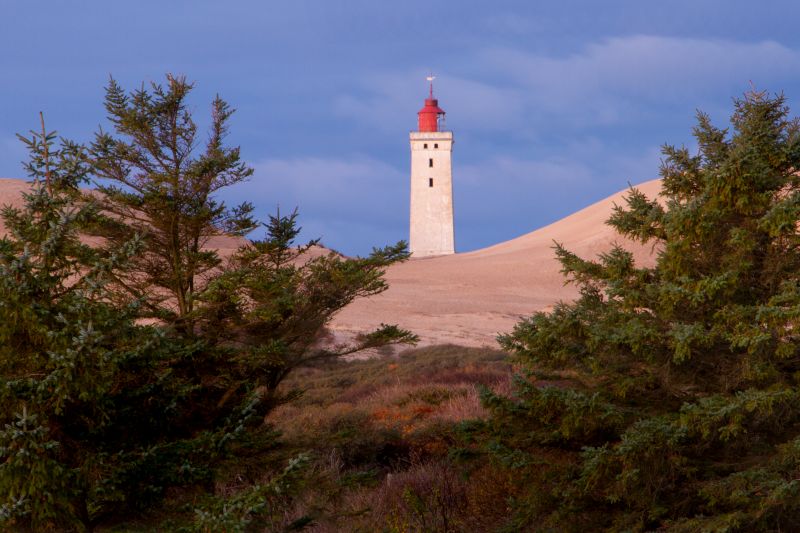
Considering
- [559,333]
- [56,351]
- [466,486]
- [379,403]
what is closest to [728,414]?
[559,333]

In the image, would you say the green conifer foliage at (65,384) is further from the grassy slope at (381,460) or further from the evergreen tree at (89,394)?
the grassy slope at (381,460)

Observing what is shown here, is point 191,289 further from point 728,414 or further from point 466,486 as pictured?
point 728,414

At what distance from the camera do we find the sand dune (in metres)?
39.3

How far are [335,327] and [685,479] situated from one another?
28082mm

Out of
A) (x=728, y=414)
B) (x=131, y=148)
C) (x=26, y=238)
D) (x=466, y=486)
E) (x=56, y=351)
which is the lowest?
(x=466, y=486)

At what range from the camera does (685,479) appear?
8.76 m

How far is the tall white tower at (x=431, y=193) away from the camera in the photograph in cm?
6856

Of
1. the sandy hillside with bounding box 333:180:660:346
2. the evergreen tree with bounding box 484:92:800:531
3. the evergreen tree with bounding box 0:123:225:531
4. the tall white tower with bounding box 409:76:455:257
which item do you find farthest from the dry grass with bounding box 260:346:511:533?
the tall white tower with bounding box 409:76:455:257

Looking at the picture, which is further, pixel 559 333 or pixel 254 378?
pixel 254 378

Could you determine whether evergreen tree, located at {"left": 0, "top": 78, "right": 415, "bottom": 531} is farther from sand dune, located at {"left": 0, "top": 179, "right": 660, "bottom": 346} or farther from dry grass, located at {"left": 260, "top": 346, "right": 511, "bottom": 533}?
sand dune, located at {"left": 0, "top": 179, "right": 660, "bottom": 346}

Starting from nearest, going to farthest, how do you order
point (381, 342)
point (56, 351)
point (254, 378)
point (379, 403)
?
point (56, 351)
point (254, 378)
point (381, 342)
point (379, 403)

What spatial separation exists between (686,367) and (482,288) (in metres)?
45.8

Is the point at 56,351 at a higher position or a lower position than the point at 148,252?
lower

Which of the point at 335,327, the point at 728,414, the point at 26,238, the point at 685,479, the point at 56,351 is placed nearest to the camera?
the point at 56,351
